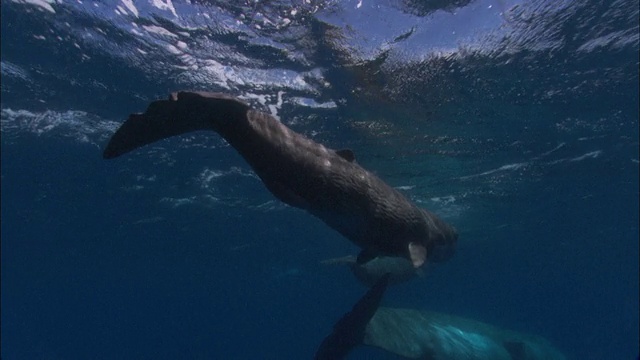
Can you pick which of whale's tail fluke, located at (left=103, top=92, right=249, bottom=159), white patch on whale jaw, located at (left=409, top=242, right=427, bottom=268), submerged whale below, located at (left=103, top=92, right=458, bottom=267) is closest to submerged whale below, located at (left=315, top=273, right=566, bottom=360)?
white patch on whale jaw, located at (left=409, top=242, right=427, bottom=268)

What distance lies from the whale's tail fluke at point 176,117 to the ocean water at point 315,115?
639cm

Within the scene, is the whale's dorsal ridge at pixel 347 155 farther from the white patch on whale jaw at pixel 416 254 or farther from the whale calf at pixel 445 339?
the whale calf at pixel 445 339

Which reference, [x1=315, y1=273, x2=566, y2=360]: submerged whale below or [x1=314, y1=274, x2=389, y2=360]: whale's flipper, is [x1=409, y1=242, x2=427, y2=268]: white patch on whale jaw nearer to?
[x1=315, y1=273, x2=566, y2=360]: submerged whale below

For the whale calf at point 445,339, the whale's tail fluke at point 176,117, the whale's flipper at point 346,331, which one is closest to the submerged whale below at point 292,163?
the whale's tail fluke at point 176,117

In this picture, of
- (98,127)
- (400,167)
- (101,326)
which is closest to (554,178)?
(400,167)

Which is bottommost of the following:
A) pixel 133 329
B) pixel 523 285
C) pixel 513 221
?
pixel 133 329

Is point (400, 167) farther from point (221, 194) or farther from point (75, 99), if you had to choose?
point (75, 99)

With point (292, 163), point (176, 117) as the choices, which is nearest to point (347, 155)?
point (292, 163)

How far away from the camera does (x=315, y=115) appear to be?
16391 mm

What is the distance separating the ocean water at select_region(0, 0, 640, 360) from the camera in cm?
1145

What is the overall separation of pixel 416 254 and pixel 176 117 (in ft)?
13.8

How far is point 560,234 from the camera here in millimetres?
42594

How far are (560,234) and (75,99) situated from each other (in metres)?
43.8

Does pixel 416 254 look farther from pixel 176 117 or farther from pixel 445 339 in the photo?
pixel 445 339
